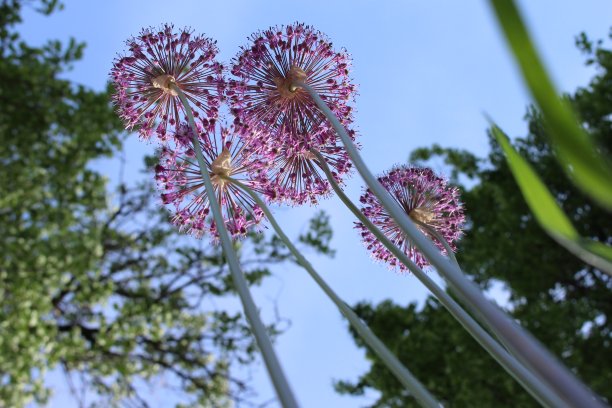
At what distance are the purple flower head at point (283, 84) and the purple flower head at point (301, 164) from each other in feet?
0.19

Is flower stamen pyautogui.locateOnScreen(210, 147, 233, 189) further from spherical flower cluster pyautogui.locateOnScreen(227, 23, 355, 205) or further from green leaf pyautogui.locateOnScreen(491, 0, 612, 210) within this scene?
green leaf pyautogui.locateOnScreen(491, 0, 612, 210)

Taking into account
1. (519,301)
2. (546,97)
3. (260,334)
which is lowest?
(546,97)

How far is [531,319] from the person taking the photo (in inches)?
313

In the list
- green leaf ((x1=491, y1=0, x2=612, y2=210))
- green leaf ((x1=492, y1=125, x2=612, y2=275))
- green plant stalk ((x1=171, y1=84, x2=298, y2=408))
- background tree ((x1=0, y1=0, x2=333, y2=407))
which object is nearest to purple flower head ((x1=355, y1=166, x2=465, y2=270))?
green plant stalk ((x1=171, y1=84, x2=298, y2=408))

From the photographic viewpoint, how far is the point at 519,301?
9.51 metres

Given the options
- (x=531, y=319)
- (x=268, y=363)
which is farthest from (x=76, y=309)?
(x=268, y=363)

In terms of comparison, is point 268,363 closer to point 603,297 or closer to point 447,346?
point 447,346

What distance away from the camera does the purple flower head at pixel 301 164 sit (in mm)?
1932

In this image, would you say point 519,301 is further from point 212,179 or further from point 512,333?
point 512,333

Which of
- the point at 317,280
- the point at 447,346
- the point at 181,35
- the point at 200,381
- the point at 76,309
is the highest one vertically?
the point at 76,309

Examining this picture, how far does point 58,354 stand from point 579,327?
651 cm

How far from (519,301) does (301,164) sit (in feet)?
27.0

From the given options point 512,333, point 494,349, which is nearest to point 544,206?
point 512,333

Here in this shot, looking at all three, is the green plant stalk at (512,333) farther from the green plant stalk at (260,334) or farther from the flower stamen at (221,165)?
the flower stamen at (221,165)
